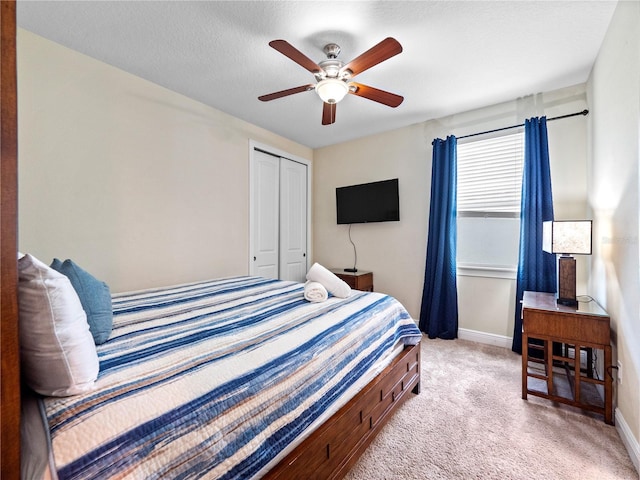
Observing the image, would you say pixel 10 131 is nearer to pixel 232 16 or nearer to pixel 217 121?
pixel 232 16

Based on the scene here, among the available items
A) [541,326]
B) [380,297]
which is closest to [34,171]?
[380,297]

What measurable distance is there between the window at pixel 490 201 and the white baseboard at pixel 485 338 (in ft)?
2.43

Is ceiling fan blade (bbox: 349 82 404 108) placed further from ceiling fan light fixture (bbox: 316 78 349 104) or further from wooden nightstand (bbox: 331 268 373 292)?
wooden nightstand (bbox: 331 268 373 292)

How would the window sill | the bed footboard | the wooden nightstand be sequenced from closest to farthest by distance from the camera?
the bed footboard
the window sill
the wooden nightstand

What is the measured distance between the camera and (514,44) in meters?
2.15

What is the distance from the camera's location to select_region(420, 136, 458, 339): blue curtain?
3311mm

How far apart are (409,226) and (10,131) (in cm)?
365

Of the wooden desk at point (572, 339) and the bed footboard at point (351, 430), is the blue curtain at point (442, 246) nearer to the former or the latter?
the wooden desk at point (572, 339)

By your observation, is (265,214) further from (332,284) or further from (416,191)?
(332,284)

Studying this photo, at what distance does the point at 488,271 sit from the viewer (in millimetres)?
3205

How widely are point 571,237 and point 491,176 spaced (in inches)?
51.3

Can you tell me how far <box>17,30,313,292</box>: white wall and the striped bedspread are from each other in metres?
0.94

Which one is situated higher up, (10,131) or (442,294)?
(10,131)

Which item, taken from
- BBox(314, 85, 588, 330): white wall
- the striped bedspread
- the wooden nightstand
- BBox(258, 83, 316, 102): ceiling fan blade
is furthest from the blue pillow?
BBox(314, 85, 588, 330): white wall
